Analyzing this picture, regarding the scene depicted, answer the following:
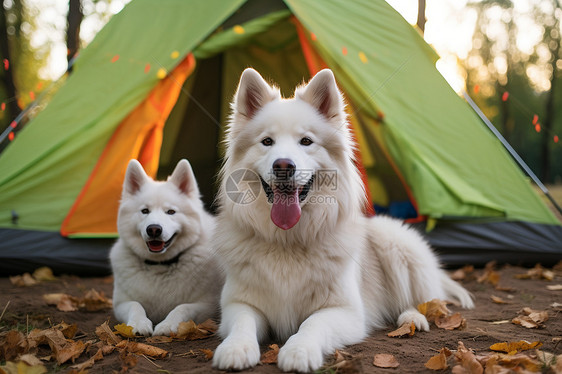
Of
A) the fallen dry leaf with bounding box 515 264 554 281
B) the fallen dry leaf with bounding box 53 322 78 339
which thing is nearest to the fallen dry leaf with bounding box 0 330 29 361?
the fallen dry leaf with bounding box 53 322 78 339

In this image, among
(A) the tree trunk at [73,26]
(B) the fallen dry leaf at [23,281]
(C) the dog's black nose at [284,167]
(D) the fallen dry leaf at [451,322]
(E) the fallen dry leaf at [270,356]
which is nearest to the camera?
(E) the fallen dry leaf at [270,356]

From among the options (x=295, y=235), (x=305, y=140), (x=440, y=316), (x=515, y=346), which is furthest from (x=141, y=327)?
(x=515, y=346)

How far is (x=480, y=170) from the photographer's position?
404 centimetres

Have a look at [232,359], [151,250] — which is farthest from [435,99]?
[232,359]

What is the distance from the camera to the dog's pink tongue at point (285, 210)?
200cm

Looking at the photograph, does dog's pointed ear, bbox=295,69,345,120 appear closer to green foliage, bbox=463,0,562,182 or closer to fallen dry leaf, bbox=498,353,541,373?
fallen dry leaf, bbox=498,353,541,373

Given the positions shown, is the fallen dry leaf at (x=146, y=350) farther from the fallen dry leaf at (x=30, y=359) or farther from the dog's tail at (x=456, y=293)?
the dog's tail at (x=456, y=293)

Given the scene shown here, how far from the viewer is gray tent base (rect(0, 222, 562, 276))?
11.9ft

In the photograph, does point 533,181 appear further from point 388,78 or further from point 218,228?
point 218,228

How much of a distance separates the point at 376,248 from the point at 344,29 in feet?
7.17

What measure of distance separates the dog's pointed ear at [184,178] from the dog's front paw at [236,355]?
1.42 meters

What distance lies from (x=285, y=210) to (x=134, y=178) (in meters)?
1.33

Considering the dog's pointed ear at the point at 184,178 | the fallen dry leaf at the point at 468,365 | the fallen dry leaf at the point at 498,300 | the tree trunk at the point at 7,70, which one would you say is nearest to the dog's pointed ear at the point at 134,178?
the dog's pointed ear at the point at 184,178

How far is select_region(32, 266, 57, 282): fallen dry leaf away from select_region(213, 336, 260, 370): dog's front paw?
2.54 meters
